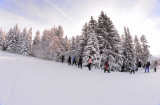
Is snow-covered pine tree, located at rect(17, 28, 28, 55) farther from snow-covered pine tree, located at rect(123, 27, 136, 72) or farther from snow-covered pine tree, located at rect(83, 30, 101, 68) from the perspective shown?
snow-covered pine tree, located at rect(123, 27, 136, 72)

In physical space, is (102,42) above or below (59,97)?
above

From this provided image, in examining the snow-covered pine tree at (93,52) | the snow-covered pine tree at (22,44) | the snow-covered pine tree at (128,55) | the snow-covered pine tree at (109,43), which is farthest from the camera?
the snow-covered pine tree at (22,44)

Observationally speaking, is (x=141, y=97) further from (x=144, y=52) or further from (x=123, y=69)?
(x=144, y=52)

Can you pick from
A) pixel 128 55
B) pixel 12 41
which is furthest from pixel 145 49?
pixel 12 41

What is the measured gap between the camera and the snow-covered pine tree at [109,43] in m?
19.4

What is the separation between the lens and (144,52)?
116 feet

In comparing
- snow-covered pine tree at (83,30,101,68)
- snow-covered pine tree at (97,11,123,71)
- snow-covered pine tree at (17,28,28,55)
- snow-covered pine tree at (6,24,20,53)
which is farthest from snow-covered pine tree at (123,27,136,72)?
snow-covered pine tree at (6,24,20,53)

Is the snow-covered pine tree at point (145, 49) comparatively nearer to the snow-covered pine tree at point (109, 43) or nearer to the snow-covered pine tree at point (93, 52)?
the snow-covered pine tree at point (109, 43)

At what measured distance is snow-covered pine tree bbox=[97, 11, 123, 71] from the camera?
19406 millimetres

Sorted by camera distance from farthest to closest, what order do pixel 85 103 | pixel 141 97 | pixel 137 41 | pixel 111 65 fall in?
pixel 137 41 → pixel 111 65 → pixel 141 97 → pixel 85 103

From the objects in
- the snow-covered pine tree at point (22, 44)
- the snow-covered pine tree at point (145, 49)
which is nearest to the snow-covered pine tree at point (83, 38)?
the snow-covered pine tree at point (145, 49)

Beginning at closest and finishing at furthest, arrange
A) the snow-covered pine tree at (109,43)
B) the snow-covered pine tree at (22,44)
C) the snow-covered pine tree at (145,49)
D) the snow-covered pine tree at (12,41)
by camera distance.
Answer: the snow-covered pine tree at (109,43), the snow-covered pine tree at (145,49), the snow-covered pine tree at (22,44), the snow-covered pine tree at (12,41)

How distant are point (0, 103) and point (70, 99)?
246cm

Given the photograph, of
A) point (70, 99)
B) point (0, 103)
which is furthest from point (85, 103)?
point (0, 103)
